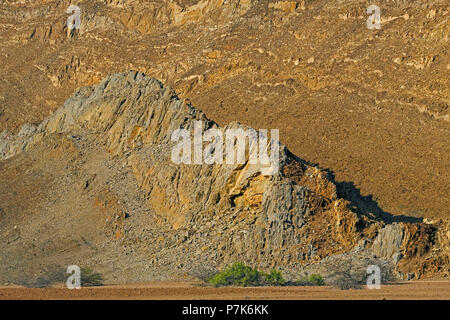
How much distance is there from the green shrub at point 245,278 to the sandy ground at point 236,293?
913 millimetres

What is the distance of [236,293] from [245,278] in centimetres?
260

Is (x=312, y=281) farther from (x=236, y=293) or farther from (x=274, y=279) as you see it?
(x=236, y=293)

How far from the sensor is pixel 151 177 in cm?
3716

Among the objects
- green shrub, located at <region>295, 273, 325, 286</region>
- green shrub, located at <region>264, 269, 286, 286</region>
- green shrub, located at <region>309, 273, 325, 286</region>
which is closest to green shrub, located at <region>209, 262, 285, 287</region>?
green shrub, located at <region>264, 269, 286, 286</region>

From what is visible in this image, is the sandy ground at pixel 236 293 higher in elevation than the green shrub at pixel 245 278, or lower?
lower

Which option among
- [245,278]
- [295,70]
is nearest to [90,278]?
[245,278]

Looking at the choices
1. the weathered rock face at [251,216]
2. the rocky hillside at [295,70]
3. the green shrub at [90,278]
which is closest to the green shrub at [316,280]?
the weathered rock face at [251,216]

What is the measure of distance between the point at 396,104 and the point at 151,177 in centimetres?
2156

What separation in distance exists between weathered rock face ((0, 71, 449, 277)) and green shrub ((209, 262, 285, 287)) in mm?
1604

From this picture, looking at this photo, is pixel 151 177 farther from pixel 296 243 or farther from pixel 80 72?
pixel 80 72

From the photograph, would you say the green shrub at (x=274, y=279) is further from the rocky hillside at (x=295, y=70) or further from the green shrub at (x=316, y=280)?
the rocky hillside at (x=295, y=70)

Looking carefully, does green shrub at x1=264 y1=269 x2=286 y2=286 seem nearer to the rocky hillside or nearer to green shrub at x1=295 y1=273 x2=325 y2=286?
green shrub at x1=295 y1=273 x2=325 y2=286

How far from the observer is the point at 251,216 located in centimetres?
3234

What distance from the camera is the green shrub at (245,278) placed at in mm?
28156
